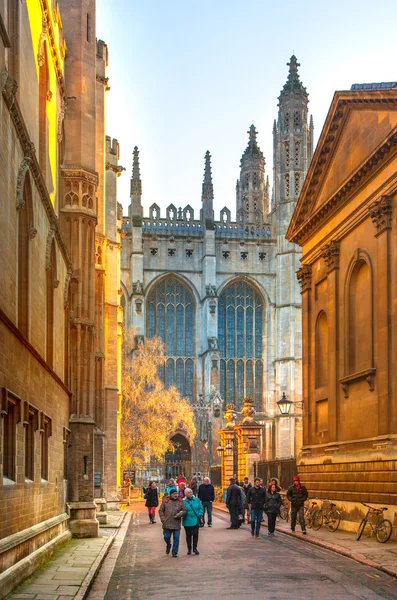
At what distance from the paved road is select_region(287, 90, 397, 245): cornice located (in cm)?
942

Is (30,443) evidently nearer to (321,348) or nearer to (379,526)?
(379,526)

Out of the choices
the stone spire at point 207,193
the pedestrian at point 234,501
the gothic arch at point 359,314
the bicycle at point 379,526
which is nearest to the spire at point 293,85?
the stone spire at point 207,193

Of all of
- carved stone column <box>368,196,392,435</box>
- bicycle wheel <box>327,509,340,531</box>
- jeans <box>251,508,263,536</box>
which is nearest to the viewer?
carved stone column <box>368,196,392,435</box>

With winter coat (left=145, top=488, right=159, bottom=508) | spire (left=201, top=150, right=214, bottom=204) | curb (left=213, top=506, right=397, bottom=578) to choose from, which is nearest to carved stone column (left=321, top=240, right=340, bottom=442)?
curb (left=213, top=506, right=397, bottom=578)

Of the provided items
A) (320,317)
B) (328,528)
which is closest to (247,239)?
(320,317)

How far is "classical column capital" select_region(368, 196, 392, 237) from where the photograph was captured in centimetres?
2372

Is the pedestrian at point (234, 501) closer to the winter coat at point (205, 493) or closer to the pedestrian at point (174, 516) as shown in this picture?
the winter coat at point (205, 493)

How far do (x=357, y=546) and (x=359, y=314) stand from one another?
28.0 feet

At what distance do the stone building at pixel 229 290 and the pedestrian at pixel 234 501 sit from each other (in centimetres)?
4084

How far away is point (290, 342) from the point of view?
228ft

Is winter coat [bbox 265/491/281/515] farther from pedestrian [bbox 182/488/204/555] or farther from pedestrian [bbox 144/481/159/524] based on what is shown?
pedestrian [bbox 144/481/159/524]

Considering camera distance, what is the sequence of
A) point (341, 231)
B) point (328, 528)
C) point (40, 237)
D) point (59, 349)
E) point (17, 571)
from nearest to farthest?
point (17, 571) < point (40, 237) < point (59, 349) < point (328, 528) < point (341, 231)

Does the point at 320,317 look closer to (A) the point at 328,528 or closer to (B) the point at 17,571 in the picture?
(A) the point at 328,528

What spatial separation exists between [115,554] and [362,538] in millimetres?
6427
